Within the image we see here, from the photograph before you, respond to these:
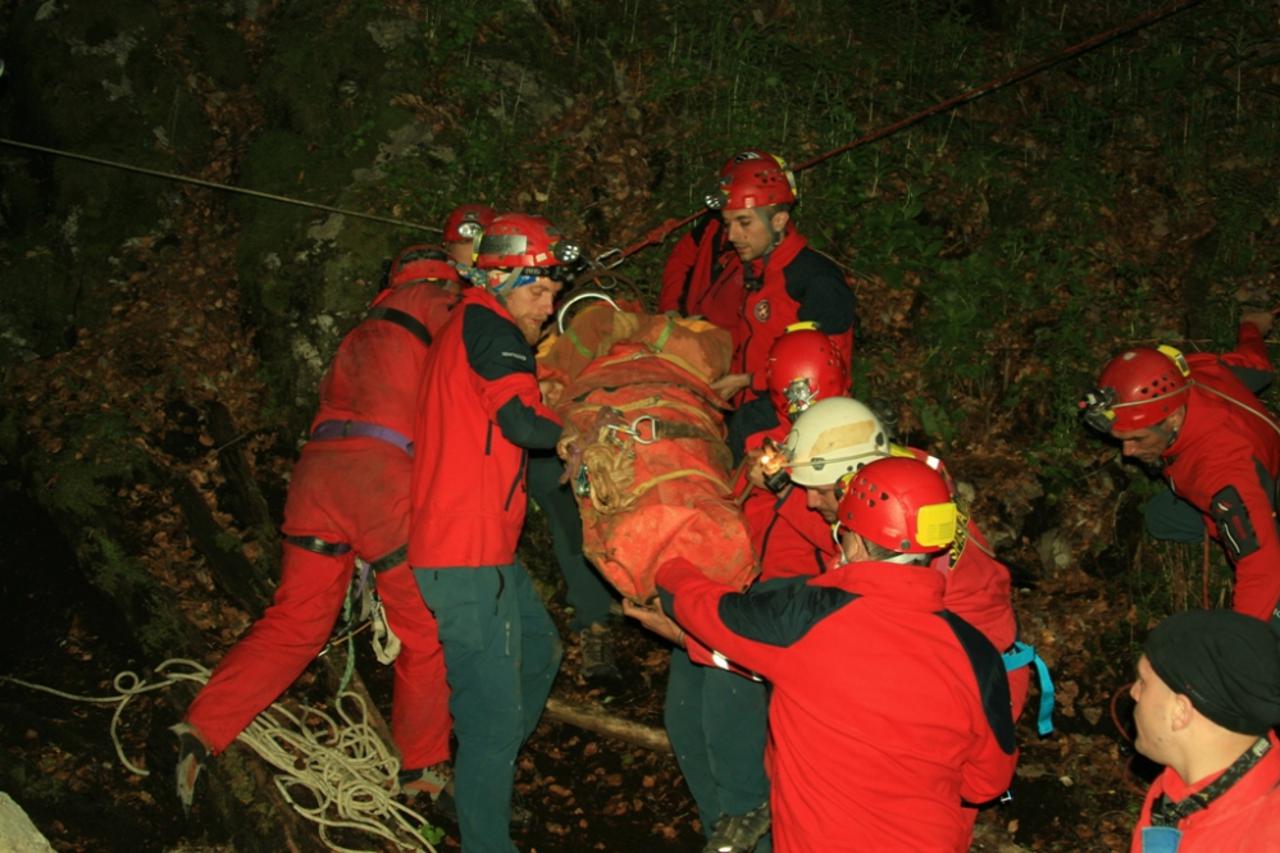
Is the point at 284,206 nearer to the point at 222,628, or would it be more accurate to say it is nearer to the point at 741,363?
the point at 222,628

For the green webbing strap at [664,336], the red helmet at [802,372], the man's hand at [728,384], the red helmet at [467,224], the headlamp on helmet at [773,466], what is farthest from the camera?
the red helmet at [467,224]

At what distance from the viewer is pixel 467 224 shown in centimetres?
481

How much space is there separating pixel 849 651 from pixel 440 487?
188 centimetres

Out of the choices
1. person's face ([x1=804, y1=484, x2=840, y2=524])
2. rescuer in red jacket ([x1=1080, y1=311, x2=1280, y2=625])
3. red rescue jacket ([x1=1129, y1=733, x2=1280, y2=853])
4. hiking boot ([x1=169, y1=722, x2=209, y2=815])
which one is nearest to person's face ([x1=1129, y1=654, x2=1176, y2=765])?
red rescue jacket ([x1=1129, y1=733, x2=1280, y2=853])

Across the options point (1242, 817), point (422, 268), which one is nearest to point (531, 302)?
point (422, 268)

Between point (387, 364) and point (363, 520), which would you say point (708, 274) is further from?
point (363, 520)

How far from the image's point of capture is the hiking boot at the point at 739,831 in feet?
13.1

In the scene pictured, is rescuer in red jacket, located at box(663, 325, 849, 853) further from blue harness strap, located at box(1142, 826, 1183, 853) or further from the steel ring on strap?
blue harness strap, located at box(1142, 826, 1183, 853)

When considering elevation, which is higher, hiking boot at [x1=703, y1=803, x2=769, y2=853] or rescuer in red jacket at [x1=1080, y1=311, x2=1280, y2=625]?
rescuer in red jacket at [x1=1080, y1=311, x2=1280, y2=625]

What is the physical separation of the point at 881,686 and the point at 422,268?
3154 millimetres

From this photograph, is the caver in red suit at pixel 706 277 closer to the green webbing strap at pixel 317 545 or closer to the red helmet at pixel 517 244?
the red helmet at pixel 517 244

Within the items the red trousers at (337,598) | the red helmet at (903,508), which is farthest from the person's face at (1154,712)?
the red trousers at (337,598)

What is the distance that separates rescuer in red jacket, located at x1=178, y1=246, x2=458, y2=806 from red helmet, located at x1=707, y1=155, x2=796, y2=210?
64.8 inches

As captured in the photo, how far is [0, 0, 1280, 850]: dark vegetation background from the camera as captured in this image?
20.0ft
